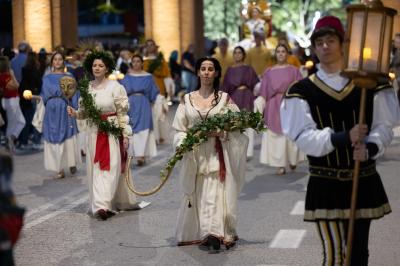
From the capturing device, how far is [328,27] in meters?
6.12

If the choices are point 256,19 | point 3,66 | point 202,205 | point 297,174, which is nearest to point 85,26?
point 256,19

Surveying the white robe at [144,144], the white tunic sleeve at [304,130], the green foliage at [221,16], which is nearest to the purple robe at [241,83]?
the white robe at [144,144]

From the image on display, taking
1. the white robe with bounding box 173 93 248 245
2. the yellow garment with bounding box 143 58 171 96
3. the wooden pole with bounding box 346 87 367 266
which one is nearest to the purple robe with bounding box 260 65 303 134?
the yellow garment with bounding box 143 58 171 96

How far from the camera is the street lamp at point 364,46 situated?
5.87 m

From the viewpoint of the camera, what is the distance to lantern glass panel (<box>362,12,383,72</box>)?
5.93 m

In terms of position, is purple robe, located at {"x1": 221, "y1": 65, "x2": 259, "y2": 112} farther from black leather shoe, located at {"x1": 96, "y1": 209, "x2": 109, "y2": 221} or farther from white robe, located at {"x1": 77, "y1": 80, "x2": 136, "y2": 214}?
black leather shoe, located at {"x1": 96, "y1": 209, "x2": 109, "y2": 221}

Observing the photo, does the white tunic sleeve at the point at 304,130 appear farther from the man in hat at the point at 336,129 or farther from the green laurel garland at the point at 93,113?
the green laurel garland at the point at 93,113

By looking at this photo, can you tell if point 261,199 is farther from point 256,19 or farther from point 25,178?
point 256,19

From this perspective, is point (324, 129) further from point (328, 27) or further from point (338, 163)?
point (328, 27)

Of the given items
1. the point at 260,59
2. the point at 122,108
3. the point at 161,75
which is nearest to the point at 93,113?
the point at 122,108

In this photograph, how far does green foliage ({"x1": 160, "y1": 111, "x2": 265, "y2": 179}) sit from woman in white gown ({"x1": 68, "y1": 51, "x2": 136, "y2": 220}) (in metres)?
2.30

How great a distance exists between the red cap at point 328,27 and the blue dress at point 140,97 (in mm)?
10824

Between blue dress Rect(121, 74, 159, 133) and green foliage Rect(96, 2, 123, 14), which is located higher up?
blue dress Rect(121, 74, 159, 133)

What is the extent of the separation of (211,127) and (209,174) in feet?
1.49
